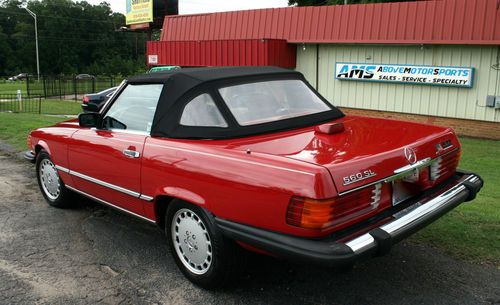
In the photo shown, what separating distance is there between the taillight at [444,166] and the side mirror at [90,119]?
2962 mm

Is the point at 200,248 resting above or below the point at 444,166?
below

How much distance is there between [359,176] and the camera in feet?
9.46

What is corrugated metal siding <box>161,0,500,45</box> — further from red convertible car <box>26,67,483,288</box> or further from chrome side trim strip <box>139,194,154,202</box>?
chrome side trim strip <box>139,194,154,202</box>

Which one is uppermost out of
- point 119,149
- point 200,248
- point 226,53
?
point 226,53

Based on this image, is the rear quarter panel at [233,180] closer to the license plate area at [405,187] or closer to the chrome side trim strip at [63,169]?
the license plate area at [405,187]

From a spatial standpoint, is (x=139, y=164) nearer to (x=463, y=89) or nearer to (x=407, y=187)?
(x=407, y=187)

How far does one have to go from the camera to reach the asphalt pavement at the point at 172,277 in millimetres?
3375

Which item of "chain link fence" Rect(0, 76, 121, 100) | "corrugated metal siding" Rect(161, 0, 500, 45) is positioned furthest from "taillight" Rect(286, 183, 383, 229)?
"chain link fence" Rect(0, 76, 121, 100)

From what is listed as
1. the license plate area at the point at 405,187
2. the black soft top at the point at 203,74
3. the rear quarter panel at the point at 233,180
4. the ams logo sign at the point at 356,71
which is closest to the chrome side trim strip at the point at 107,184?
the rear quarter panel at the point at 233,180

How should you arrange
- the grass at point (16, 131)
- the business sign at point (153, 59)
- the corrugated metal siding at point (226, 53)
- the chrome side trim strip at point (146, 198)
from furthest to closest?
the business sign at point (153, 59) < the corrugated metal siding at point (226, 53) < the grass at point (16, 131) < the chrome side trim strip at point (146, 198)

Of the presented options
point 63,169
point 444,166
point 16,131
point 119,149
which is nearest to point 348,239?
point 444,166

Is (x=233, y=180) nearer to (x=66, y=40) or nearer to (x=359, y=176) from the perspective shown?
(x=359, y=176)

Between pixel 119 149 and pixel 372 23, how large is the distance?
1139 cm

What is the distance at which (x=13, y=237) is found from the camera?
4.63 metres
